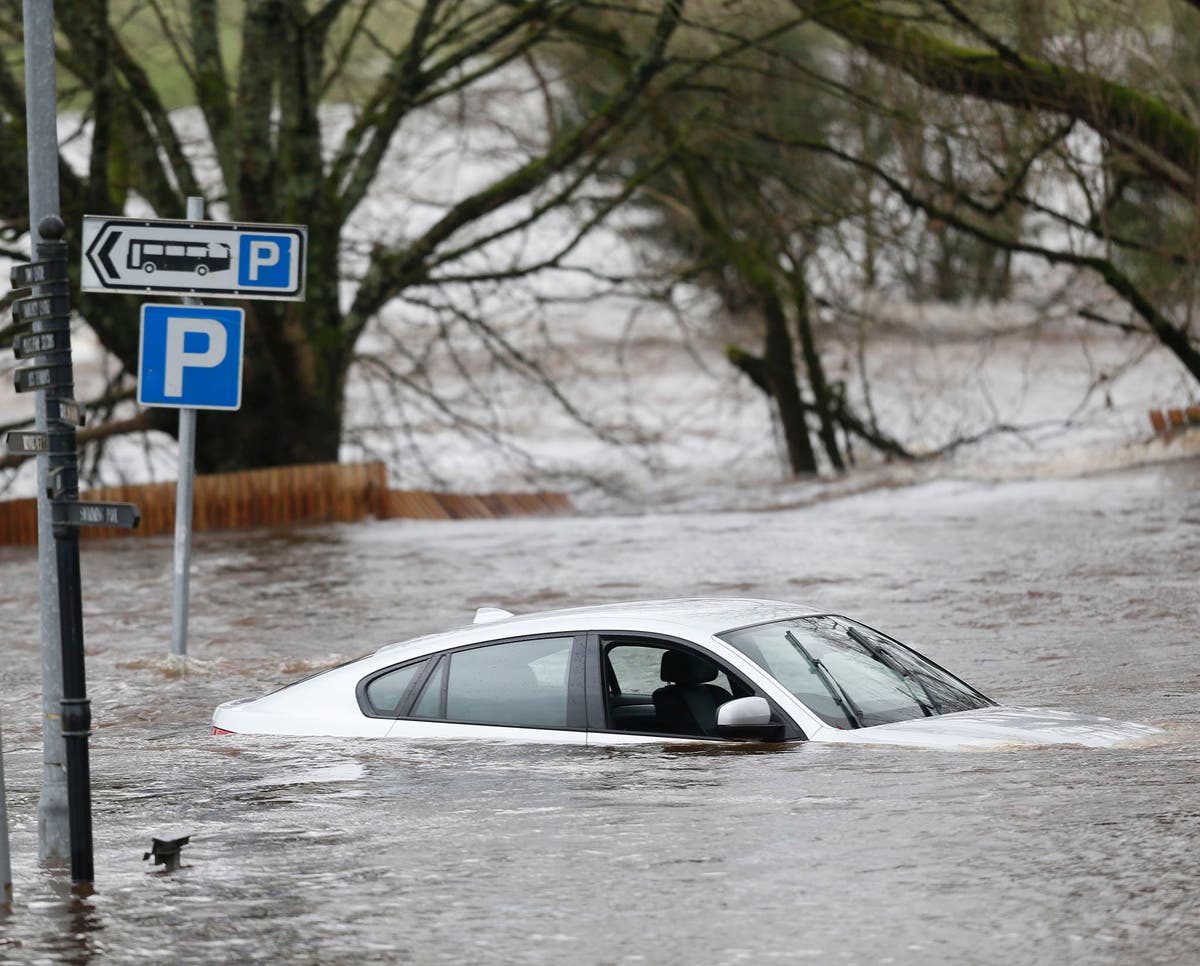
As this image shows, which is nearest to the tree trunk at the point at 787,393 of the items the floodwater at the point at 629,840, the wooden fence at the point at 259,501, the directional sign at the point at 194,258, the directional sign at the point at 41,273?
the wooden fence at the point at 259,501

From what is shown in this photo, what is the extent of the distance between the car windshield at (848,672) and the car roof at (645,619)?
90 millimetres

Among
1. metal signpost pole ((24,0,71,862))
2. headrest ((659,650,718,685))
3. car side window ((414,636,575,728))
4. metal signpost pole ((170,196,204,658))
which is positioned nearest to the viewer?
metal signpost pole ((24,0,71,862))

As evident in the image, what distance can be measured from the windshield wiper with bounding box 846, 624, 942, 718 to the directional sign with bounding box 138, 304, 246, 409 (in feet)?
17.6

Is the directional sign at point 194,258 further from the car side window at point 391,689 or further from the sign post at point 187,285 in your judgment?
the car side window at point 391,689

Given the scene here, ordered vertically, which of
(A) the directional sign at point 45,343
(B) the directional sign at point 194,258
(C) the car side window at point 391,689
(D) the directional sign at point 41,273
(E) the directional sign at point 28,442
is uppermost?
(B) the directional sign at point 194,258

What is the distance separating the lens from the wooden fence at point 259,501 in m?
24.2

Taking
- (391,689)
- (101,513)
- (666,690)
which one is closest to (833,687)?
(666,690)

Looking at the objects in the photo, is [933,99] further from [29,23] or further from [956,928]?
[956,928]

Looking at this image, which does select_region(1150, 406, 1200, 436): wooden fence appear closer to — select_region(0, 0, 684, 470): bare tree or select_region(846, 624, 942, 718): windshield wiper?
select_region(0, 0, 684, 470): bare tree

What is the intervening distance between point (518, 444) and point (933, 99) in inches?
1043

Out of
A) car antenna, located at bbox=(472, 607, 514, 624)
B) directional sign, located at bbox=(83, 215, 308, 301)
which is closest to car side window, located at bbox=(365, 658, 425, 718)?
car antenna, located at bbox=(472, 607, 514, 624)

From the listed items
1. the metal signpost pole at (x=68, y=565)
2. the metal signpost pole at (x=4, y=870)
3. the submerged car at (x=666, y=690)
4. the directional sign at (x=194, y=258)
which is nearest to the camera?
the metal signpost pole at (x=4, y=870)

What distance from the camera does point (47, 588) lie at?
6.79 meters

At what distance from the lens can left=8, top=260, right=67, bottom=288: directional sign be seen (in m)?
6.58
